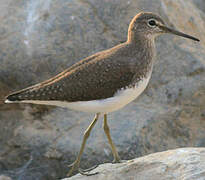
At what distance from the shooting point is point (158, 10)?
879 cm

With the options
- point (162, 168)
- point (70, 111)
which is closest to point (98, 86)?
point (162, 168)

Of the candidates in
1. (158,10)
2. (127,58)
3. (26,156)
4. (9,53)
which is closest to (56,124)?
(26,156)

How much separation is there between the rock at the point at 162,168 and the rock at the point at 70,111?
1474 millimetres

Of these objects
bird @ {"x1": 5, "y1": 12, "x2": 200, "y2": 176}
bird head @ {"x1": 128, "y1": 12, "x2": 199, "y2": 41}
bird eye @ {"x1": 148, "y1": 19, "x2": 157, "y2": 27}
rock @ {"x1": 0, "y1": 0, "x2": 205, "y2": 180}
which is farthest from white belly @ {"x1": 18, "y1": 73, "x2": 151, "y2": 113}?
rock @ {"x1": 0, "y1": 0, "x2": 205, "y2": 180}

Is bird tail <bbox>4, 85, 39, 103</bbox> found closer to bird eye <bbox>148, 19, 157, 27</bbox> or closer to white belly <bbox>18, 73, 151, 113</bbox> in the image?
white belly <bbox>18, 73, 151, 113</bbox>

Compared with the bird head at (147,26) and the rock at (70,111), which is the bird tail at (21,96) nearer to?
the bird head at (147,26)

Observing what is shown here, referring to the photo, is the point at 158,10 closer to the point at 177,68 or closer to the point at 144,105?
the point at 177,68

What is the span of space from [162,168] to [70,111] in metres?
3.09

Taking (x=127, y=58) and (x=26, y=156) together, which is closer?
(x=127, y=58)

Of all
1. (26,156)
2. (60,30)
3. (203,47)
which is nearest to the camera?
(26,156)

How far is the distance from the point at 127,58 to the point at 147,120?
2.08 m

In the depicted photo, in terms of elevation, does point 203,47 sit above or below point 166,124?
above

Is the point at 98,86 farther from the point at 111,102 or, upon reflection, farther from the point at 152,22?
the point at 152,22

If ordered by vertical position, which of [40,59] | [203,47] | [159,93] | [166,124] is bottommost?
[166,124]
